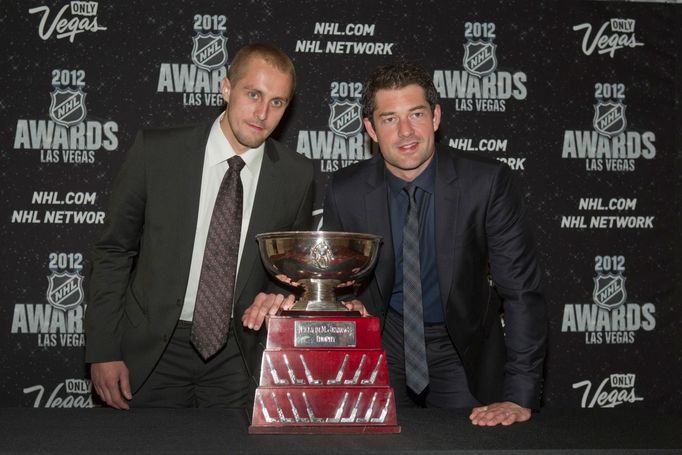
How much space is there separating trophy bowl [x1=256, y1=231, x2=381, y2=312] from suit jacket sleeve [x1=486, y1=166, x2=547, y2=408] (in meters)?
0.49

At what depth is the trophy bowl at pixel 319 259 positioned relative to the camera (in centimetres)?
160

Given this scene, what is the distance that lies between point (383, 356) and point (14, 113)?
8.62 ft

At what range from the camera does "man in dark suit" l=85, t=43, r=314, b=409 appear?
219 centimetres

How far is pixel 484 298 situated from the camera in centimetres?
220

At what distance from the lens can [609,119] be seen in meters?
3.74

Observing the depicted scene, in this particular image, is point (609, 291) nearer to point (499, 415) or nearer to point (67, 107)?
point (499, 415)

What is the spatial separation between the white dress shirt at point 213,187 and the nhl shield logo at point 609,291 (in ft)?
6.95

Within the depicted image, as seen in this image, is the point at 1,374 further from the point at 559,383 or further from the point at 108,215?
the point at 559,383

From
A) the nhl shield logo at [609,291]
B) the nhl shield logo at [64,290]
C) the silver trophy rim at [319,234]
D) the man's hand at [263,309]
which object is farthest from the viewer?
the nhl shield logo at [609,291]

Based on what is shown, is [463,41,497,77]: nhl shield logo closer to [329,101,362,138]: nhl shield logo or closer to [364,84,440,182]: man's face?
[329,101,362,138]: nhl shield logo

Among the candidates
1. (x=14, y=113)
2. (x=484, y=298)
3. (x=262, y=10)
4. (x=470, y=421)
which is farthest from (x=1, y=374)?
(x=470, y=421)

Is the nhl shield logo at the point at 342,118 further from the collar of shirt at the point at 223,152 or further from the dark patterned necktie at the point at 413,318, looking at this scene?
the dark patterned necktie at the point at 413,318

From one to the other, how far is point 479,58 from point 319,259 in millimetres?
2366

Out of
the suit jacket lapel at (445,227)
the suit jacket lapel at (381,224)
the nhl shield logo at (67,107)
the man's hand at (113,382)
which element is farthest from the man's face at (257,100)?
the nhl shield logo at (67,107)
